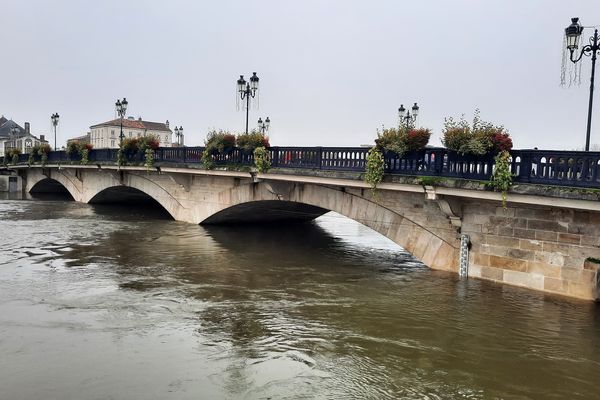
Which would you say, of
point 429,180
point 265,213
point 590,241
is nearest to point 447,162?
point 429,180

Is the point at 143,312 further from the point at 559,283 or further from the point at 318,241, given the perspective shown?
the point at 318,241

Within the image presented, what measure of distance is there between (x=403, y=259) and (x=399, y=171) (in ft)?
16.3

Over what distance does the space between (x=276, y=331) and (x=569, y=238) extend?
7.10m

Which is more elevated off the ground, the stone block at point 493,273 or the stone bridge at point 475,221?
the stone bridge at point 475,221

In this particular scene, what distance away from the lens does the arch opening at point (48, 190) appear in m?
48.8

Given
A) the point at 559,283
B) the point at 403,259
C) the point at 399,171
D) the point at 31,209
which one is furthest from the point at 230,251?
the point at 31,209

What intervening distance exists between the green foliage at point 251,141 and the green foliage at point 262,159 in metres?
0.50

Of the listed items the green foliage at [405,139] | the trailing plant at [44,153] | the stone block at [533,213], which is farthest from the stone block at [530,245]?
the trailing plant at [44,153]

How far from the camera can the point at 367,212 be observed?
1647 centimetres

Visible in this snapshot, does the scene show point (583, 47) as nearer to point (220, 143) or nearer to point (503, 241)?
point (503, 241)

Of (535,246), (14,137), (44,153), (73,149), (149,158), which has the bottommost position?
(535,246)

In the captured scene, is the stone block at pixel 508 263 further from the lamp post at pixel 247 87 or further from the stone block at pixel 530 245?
the lamp post at pixel 247 87

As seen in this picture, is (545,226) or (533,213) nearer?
(545,226)

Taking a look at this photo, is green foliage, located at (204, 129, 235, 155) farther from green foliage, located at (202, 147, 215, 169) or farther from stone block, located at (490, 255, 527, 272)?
stone block, located at (490, 255, 527, 272)
